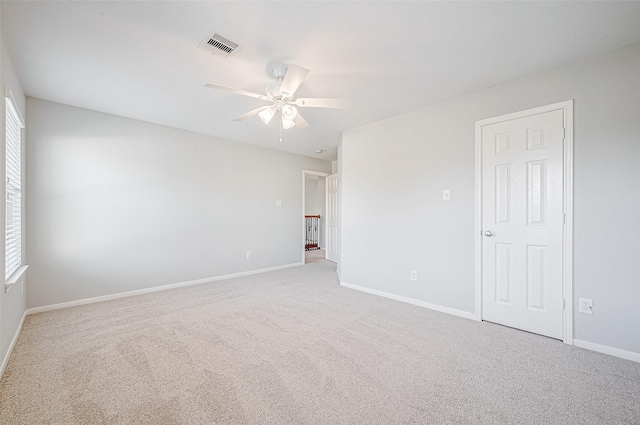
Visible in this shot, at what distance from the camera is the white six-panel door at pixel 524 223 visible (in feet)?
7.82

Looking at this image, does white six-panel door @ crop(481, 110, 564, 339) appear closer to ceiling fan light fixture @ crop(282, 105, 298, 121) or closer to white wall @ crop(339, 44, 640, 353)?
white wall @ crop(339, 44, 640, 353)

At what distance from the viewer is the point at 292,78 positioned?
1987mm

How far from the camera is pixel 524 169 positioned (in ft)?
8.34

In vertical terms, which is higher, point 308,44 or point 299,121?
point 308,44

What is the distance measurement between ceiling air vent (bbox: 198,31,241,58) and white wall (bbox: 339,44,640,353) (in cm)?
221

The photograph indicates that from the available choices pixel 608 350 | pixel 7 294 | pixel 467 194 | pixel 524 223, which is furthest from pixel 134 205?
pixel 608 350

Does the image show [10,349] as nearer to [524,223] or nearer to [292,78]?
[292,78]

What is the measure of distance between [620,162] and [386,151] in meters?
2.15

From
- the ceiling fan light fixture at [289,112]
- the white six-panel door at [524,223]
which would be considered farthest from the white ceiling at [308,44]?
the white six-panel door at [524,223]

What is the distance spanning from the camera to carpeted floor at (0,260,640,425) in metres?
1.52

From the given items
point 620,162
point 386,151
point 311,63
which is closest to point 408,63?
point 311,63

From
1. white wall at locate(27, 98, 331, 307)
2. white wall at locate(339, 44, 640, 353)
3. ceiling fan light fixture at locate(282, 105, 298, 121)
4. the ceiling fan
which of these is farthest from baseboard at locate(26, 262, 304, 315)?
ceiling fan light fixture at locate(282, 105, 298, 121)

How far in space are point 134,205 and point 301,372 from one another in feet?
10.6

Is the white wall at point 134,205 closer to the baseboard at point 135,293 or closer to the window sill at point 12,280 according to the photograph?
the baseboard at point 135,293
